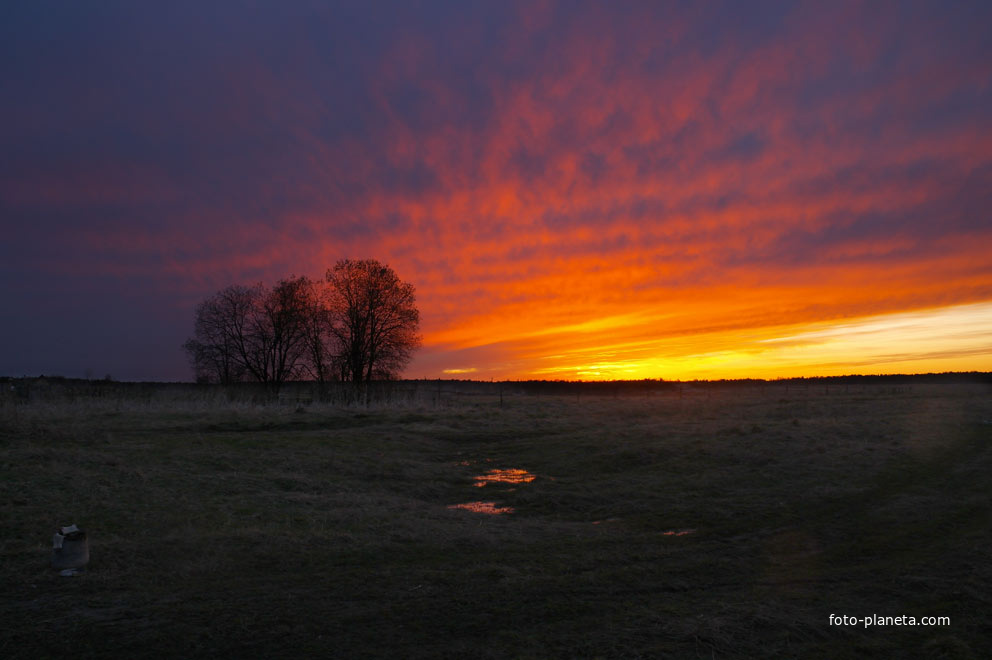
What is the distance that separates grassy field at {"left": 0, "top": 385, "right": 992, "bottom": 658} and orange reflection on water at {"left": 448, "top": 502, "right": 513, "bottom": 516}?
0.16 meters

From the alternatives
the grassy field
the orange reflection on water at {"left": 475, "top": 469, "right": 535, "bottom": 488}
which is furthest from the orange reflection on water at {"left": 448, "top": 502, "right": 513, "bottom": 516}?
the orange reflection on water at {"left": 475, "top": 469, "right": 535, "bottom": 488}

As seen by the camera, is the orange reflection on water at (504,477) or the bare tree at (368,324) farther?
the bare tree at (368,324)

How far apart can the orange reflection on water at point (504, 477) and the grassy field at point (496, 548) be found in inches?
6.9

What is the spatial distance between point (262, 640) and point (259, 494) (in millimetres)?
8034

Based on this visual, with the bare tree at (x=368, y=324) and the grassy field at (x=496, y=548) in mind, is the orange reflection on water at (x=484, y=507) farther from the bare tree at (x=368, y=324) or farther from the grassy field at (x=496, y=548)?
the bare tree at (x=368, y=324)

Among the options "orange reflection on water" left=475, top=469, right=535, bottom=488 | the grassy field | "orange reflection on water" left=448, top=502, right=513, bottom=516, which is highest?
the grassy field

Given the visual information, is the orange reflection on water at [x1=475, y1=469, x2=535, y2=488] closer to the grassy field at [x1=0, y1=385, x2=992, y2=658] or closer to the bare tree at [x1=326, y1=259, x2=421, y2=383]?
the grassy field at [x1=0, y1=385, x2=992, y2=658]

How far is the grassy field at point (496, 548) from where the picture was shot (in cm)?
615

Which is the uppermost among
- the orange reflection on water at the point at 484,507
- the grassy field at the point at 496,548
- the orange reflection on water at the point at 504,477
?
the grassy field at the point at 496,548

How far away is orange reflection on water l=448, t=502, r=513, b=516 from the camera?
45.2 ft

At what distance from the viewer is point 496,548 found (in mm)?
9961

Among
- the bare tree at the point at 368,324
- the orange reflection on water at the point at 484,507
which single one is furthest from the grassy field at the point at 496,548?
the bare tree at the point at 368,324

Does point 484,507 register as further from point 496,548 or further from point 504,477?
point 496,548

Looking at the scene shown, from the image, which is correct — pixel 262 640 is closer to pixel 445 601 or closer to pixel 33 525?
pixel 445 601
